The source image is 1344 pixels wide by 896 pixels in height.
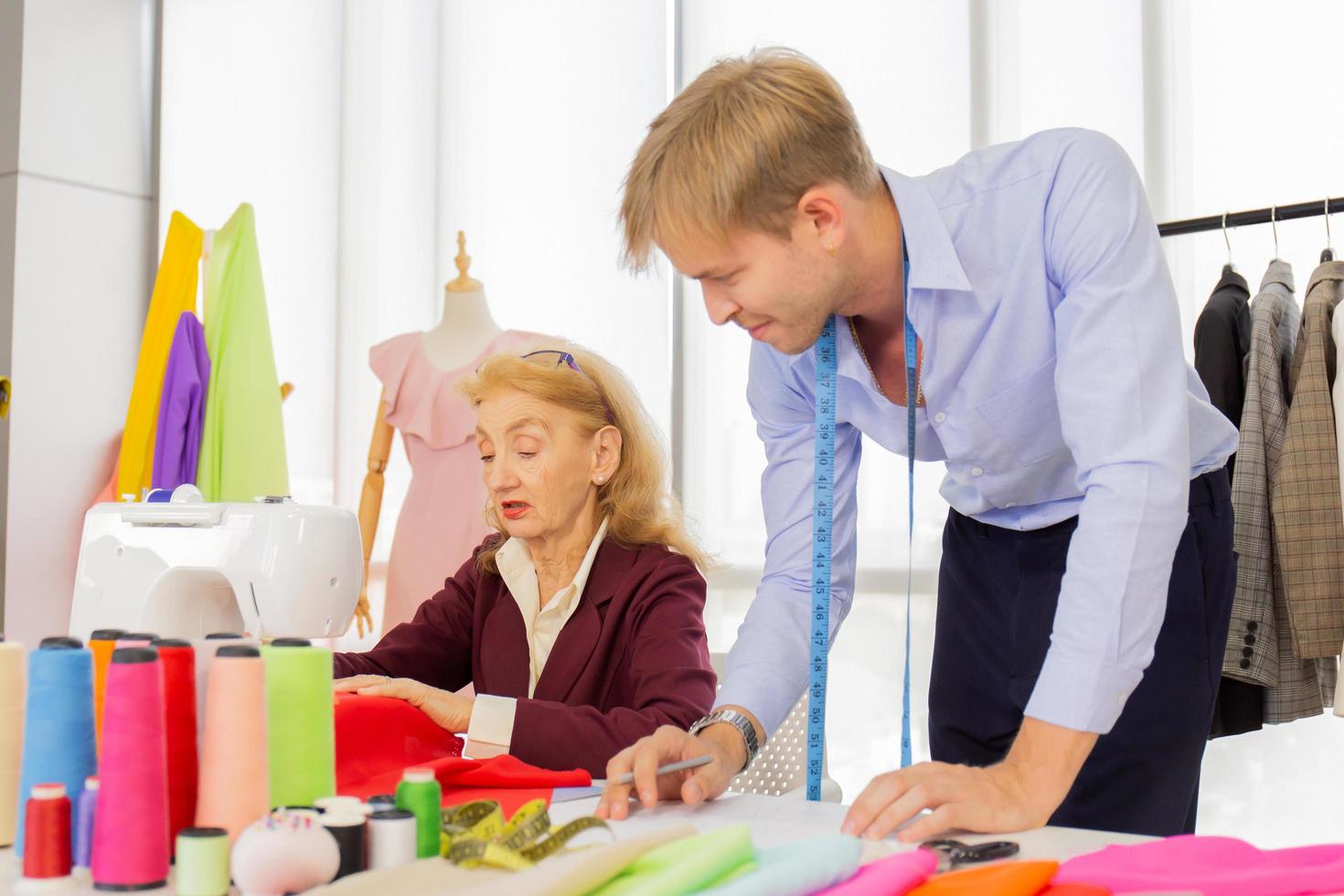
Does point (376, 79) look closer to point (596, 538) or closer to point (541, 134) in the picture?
point (541, 134)

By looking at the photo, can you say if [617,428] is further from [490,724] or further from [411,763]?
[411,763]

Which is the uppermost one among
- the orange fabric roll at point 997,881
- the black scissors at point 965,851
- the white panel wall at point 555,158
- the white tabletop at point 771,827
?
the white panel wall at point 555,158

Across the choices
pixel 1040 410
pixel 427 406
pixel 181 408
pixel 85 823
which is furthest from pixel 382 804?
pixel 181 408

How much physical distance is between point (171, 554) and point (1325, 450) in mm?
2122

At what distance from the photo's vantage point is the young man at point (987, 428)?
1.27 meters

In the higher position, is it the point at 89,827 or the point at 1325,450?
the point at 1325,450

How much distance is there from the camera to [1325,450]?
2.46m

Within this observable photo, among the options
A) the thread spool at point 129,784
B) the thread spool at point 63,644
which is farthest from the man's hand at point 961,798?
the thread spool at point 63,644

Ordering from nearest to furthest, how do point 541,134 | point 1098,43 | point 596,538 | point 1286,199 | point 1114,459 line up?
point 1114,459
point 596,538
point 1286,199
point 1098,43
point 541,134

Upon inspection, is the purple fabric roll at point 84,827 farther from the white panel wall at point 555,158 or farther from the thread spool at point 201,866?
the white panel wall at point 555,158

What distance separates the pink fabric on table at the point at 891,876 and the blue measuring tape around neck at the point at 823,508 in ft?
1.73

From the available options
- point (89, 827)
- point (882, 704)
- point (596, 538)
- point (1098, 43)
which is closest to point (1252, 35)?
point (1098, 43)

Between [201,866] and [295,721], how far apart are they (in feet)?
0.60

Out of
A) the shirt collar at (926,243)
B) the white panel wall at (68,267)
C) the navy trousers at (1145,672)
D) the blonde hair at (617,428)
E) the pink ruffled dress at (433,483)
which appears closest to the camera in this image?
the shirt collar at (926,243)
